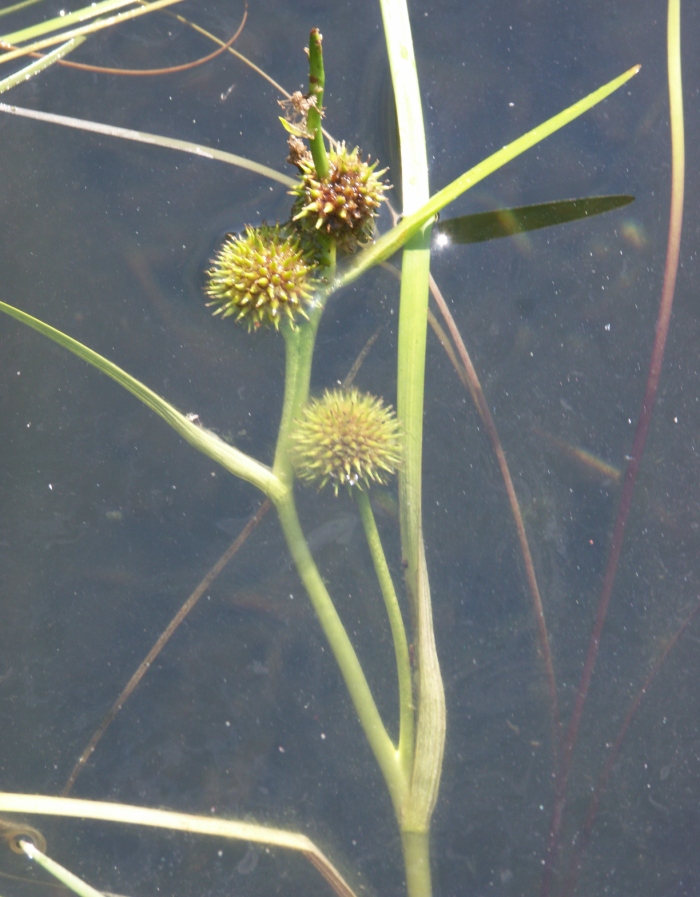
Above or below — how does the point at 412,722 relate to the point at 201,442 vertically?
below

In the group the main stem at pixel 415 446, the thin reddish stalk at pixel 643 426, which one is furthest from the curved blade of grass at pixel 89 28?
the thin reddish stalk at pixel 643 426

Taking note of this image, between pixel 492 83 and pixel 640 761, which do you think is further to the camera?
pixel 492 83

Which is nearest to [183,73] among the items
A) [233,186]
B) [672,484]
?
[233,186]

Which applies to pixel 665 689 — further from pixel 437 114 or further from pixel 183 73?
pixel 183 73

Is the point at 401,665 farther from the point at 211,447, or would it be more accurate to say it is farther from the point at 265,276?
the point at 265,276

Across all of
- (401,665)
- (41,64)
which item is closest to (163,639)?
(401,665)

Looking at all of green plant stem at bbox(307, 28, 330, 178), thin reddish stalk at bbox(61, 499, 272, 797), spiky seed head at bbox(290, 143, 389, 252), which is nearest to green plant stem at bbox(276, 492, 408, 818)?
thin reddish stalk at bbox(61, 499, 272, 797)

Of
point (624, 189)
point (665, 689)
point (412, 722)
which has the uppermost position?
point (624, 189)
